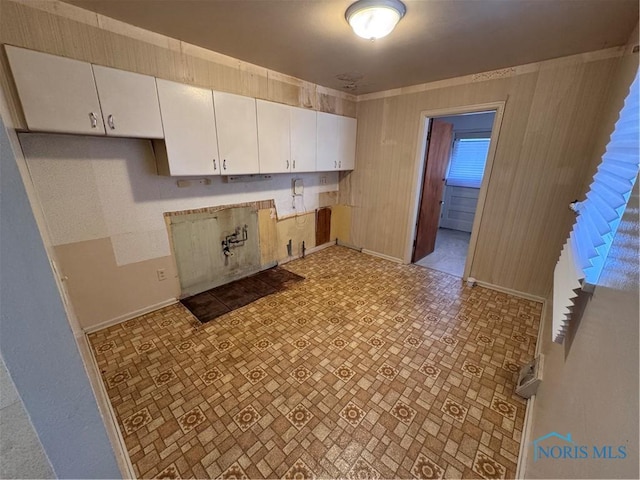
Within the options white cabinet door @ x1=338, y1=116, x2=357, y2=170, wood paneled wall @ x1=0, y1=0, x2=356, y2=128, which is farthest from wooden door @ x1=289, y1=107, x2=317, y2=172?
white cabinet door @ x1=338, y1=116, x2=357, y2=170

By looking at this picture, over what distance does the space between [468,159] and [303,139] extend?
3.92 metres

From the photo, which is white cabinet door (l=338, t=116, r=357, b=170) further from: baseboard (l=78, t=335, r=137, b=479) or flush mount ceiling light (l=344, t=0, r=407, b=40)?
baseboard (l=78, t=335, r=137, b=479)

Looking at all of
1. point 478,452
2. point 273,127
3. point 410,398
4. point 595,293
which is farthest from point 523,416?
point 273,127

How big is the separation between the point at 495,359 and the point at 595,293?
1.30m

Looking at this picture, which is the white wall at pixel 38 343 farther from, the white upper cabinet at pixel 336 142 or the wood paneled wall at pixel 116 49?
the white upper cabinet at pixel 336 142

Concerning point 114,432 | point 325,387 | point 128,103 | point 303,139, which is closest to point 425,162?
point 303,139

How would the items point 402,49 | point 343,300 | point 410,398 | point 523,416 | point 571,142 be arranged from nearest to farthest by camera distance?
1. point 523,416
2. point 410,398
3. point 402,49
4. point 571,142
5. point 343,300

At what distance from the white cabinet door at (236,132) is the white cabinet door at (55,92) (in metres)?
0.88

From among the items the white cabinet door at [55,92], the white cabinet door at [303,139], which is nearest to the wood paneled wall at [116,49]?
the white cabinet door at [55,92]

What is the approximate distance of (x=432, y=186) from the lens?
369cm

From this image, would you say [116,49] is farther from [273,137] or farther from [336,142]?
[336,142]

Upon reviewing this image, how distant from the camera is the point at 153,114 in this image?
196cm

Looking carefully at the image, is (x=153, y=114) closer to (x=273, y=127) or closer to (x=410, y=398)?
(x=273, y=127)

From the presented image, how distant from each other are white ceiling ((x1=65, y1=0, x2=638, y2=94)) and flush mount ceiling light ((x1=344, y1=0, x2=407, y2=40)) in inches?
3.0
